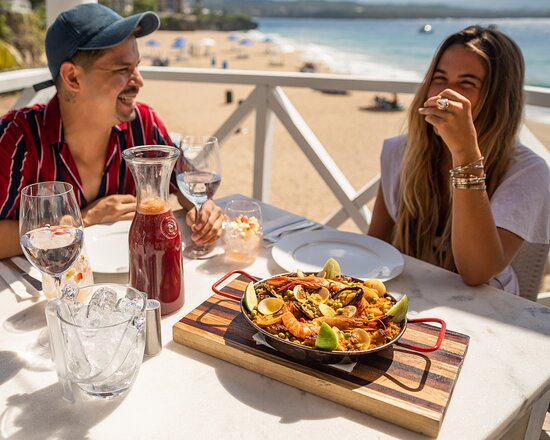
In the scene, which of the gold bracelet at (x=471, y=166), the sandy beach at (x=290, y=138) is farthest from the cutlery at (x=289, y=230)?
the sandy beach at (x=290, y=138)

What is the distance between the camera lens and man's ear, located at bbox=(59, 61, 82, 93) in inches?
73.7

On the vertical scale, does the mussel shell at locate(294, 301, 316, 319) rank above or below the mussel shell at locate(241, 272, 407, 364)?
above

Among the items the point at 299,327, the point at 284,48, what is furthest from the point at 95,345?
the point at 284,48

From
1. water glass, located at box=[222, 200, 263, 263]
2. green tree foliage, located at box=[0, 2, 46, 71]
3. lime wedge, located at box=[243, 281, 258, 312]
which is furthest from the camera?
green tree foliage, located at box=[0, 2, 46, 71]

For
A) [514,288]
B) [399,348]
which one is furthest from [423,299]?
[514,288]

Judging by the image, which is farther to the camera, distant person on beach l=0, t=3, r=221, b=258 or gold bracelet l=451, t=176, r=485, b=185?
distant person on beach l=0, t=3, r=221, b=258

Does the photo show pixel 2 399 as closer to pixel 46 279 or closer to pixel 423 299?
pixel 46 279

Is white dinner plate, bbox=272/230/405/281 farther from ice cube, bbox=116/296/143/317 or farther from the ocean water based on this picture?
the ocean water

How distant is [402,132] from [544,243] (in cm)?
70

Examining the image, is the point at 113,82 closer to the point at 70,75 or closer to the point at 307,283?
the point at 70,75

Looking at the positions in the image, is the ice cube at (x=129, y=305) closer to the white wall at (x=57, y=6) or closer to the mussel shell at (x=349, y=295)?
the mussel shell at (x=349, y=295)

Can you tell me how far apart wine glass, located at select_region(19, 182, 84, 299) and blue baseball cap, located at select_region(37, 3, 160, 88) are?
844 mm

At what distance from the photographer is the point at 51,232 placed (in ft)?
3.67

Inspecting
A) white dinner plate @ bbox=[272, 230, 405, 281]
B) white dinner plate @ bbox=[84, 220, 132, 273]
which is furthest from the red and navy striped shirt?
white dinner plate @ bbox=[272, 230, 405, 281]
